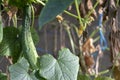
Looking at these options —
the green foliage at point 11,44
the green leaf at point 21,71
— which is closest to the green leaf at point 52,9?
the green leaf at point 21,71

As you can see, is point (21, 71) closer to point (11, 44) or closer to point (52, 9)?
point (11, 44)

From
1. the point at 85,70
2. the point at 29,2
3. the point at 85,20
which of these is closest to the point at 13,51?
the point at 29,2

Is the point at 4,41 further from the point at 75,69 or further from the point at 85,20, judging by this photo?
the point at 85,20

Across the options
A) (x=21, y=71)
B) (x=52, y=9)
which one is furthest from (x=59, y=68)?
(x=52, y=9)

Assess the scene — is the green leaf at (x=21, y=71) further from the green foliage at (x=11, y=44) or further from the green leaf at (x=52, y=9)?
the green leaf at (x=52, y=9)

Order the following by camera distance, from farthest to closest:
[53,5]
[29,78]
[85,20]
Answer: [85,20] < [29,78] < [53,5]
